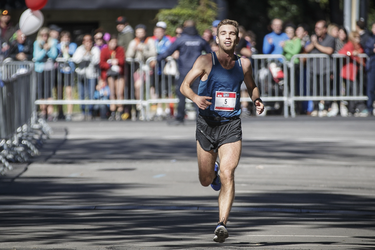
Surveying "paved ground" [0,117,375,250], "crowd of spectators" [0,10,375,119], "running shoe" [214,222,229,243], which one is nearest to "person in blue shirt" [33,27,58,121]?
"crowd of spectators" [0,10,375,119]

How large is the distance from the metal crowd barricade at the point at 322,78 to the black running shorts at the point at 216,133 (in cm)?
1044

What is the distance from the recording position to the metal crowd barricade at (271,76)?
16.5 meters

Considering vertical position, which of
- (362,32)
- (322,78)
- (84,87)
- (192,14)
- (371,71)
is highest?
(192,14)

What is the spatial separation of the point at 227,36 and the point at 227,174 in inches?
44.9

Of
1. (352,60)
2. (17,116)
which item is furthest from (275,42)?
(17,116)

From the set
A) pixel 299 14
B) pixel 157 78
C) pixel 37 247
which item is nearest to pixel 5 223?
pixel 37 247

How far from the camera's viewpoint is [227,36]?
601cm

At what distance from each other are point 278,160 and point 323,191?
248cm

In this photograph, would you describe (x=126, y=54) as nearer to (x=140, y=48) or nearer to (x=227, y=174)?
(x=140, y=48)

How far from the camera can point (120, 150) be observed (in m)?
11.9

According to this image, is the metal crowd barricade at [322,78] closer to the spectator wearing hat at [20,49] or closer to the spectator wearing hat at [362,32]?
the spectator wearing hat at [362,32]

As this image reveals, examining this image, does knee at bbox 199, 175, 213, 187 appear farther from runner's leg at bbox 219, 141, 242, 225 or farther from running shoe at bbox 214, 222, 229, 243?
running shoe at bbox 214, 222, 229, 243

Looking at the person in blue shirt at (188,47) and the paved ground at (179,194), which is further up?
the person in blue shirt at (188,47)

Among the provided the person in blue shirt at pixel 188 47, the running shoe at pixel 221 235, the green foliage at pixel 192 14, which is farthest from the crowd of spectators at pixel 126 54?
the running shoe at pixel 221 235
